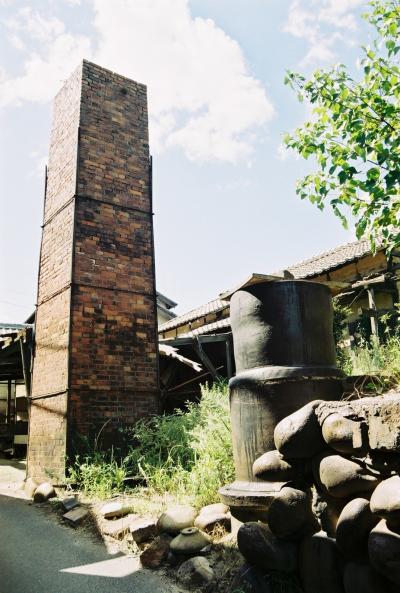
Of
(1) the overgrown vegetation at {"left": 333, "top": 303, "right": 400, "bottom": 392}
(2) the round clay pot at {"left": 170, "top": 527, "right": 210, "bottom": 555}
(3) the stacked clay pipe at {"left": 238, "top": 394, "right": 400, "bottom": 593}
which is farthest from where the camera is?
(1) the overgrown vegetation at {"left": 333, "top": 303, "right": 400, "bottom": 392}

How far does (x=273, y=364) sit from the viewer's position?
350 centimetres

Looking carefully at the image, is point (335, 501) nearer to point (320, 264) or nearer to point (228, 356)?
point (228, 356)

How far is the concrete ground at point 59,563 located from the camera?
3.25m

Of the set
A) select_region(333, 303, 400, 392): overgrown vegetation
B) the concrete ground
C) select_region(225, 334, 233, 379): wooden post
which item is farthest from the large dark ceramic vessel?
select_region(225, 334, 233, 379): wooden post

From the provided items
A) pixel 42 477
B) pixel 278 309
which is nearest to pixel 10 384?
pixel 42 477

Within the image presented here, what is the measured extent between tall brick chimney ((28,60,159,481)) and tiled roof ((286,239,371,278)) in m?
5.36

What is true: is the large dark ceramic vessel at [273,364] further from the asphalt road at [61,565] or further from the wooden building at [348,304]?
the wooden building at [348,304]

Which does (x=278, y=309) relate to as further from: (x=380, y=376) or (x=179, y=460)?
(x=179, y=460)

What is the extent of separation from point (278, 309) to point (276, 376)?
1.79 feet

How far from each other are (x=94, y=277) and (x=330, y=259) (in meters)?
8.71

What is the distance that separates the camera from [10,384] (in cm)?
1373

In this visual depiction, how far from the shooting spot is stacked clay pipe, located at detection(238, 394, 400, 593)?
2186 millimetres

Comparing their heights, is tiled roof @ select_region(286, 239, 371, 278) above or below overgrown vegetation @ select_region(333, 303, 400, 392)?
above

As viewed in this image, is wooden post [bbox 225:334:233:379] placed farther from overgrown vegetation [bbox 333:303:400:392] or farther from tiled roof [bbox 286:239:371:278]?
tiled roof [bbox 286:239:371:278]
